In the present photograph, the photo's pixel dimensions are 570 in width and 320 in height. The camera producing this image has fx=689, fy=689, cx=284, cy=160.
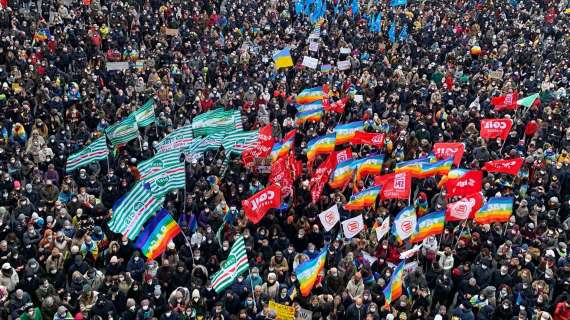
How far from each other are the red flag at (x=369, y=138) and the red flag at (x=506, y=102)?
5004 millimetres

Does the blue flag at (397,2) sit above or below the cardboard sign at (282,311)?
above

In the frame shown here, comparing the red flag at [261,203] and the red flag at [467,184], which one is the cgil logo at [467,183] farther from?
the red flag at [261,203]

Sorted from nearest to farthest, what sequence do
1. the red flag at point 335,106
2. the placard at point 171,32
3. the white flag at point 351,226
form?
the white flag at point 351,226, the red flag at point 335,106, the placard at point 171,32

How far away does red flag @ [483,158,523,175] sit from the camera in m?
16.3

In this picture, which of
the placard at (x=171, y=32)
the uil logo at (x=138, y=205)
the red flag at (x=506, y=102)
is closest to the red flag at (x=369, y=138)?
the red flag at (x=506, y=102)

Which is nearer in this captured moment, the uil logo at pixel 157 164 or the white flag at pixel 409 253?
the white flag at pixel 409 253

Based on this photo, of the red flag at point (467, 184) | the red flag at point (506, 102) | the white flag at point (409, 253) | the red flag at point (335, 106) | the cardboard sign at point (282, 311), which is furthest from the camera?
the red flag at point (506, 102)

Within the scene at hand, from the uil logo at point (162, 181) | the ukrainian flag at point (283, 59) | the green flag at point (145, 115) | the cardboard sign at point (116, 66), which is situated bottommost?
the ukrainian flag at point (283, 59)

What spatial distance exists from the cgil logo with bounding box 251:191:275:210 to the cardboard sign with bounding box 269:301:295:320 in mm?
2808

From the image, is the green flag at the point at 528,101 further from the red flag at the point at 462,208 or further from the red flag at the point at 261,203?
the red flag at the point at 261,203

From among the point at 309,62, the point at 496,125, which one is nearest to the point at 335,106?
the point at 309,62

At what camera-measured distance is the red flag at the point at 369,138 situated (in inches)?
688

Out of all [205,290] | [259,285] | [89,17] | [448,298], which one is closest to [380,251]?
[448,298]

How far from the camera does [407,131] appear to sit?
784 inches
